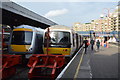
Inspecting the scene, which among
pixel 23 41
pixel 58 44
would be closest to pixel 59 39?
pixel 58 44

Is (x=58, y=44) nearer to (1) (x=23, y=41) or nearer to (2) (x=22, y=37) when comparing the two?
(1) (x=23, y=41)

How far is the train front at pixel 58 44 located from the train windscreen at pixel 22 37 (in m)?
1.46

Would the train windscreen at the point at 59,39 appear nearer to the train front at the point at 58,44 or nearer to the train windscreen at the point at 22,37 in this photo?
the train front at the point at 58,44

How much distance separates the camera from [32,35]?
1177 cm

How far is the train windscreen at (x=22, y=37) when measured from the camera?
11.2m

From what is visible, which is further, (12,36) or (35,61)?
(12,36)

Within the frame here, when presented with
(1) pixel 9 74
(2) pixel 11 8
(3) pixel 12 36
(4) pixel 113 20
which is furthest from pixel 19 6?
(4) pixel 113 20

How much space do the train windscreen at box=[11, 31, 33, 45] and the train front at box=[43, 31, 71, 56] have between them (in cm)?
146

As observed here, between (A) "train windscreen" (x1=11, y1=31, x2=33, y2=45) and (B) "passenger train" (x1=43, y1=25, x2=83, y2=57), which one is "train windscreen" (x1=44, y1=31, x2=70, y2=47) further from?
(A) "train windscreen" (x1=11, y1=31, x2=33, y2=45)

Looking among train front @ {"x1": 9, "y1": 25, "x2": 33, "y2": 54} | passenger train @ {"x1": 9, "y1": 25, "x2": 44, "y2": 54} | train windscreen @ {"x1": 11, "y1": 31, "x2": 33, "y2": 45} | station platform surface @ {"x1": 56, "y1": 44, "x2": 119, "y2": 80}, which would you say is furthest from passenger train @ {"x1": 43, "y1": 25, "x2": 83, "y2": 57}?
train windscreen @ {"x1": 11, "y1": 31, "x2": 33, "y2": 45}

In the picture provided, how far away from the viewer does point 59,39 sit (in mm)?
10844

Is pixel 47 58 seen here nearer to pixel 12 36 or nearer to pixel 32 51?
pixel 32 51

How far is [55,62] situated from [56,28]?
4.43 meters

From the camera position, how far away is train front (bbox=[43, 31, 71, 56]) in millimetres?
10430
